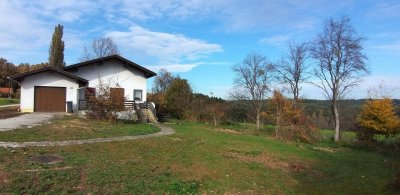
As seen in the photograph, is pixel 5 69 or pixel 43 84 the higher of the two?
pixel 5 69

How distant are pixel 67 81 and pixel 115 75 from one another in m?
4.77

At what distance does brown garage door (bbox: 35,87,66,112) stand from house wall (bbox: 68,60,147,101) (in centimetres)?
300

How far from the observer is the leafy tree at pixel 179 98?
40375 millimetres

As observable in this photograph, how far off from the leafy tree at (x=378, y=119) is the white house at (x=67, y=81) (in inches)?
788

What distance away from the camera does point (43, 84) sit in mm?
29578

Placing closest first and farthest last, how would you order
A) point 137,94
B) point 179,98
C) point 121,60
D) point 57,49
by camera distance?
point 121,60, point 137,94, point 179,98, point 57,49

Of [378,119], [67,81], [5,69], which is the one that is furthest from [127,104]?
[5,69]

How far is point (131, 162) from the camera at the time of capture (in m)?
11.3

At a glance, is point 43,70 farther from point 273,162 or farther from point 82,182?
point 82,182

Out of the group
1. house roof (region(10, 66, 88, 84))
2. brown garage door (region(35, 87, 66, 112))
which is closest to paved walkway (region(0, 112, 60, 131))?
house roof (region(10, 66, 88, 84))

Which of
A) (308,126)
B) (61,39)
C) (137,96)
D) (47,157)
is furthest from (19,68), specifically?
(47,157)

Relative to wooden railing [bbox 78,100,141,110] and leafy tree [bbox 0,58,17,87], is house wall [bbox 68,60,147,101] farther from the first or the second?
leafy tree [bbox 0,58,17,87]

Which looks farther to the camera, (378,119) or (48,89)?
(378,119)

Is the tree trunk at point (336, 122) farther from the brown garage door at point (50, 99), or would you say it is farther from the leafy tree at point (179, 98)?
the brown garage door at point (50, 99)
